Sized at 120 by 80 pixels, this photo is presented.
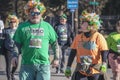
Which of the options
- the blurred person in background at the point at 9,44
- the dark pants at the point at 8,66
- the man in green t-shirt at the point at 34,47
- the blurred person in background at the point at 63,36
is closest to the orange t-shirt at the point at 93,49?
the man in green t-shirt at the point at 34,47

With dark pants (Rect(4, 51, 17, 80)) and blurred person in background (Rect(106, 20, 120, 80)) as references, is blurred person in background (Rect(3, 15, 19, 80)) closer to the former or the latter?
dark pants (Rect(4, 51, 17, 80))

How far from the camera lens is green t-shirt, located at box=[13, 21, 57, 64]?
7.30m

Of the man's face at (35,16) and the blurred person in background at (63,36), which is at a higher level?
the man's face at (35,16)

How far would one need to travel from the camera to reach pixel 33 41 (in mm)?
7262

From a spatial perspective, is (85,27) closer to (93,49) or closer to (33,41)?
(93,49)

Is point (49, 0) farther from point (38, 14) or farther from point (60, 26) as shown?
point (38, 14)

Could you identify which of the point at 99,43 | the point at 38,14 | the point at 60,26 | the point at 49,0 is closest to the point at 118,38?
the point at 99,43

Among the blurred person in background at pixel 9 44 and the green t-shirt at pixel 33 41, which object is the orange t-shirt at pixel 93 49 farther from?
the blurred person in background at pixel 9 44

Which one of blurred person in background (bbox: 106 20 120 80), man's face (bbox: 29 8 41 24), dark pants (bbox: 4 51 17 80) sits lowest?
dark pants (bbox: 4 51 17 80)

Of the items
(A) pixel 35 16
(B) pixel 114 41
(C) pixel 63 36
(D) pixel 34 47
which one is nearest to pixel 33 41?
(D) pixel 34 47

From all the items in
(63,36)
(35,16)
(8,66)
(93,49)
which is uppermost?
(35,16)

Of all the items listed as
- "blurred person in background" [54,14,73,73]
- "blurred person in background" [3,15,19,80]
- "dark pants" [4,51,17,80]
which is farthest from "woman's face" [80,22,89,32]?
"blurred person in background" [54,14,73,73]

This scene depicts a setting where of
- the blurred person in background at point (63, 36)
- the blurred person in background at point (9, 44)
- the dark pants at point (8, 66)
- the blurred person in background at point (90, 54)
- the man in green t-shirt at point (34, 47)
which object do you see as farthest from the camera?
the blurred person in background at point (63, 36)

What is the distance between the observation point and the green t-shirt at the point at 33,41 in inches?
287
